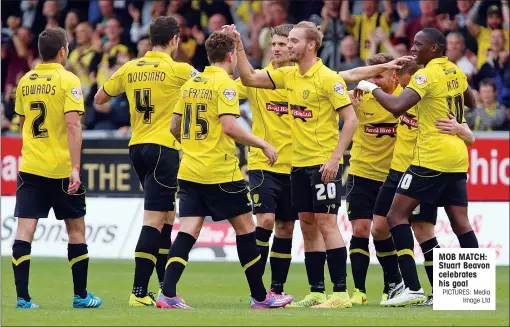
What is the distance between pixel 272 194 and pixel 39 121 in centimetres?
240

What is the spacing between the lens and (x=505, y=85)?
18734mm

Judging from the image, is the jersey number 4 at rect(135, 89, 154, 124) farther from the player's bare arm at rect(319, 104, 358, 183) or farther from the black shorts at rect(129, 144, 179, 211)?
the player's bare arm at rect(319, 104, 358, 183)

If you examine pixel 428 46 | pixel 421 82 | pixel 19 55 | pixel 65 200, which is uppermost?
pixel 19 55

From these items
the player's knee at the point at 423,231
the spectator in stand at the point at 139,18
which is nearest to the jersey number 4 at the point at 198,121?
the player's knee at the point at 423,231

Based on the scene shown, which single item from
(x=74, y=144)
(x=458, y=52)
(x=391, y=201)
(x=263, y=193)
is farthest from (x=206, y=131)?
(x=458, y=52)

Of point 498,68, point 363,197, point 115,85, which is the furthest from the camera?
point 498,68

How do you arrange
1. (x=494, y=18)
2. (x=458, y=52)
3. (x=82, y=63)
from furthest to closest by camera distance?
1. (x=82, y=63)
2. (x=494, y=18)
3. (x=458, y=52)

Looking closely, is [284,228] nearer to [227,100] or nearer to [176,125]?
[176,125]

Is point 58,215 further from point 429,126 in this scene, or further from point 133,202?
point 133,202

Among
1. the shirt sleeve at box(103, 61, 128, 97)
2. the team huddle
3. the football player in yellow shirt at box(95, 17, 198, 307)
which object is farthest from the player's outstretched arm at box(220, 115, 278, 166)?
the shirt sleeve at box(103, 61, 128, 97)

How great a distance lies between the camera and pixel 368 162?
11578 mm

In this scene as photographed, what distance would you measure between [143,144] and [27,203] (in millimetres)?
1196

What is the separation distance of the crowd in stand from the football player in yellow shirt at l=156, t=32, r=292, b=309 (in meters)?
7.55

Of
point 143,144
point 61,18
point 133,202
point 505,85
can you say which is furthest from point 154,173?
point 61,18
